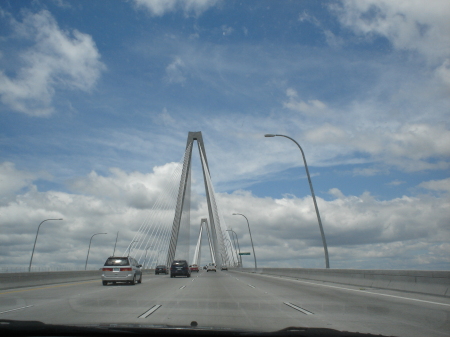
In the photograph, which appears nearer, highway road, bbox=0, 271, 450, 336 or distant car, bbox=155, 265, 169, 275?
highway road, bbox=0, 271, 450, 336

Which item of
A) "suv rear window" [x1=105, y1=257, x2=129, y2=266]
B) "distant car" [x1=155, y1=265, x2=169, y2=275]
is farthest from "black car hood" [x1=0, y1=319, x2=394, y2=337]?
"distant car" [x1=155, y1=265, x2=169, y2=275]

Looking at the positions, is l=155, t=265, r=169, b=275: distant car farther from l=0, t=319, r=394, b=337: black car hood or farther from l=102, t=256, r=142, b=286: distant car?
l=0, t=319, r=394, b=337: black car hood

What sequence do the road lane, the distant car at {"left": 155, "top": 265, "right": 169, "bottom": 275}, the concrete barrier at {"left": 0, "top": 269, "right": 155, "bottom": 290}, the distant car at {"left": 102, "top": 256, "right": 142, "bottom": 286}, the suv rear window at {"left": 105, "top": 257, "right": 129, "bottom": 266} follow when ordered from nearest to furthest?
the road lane
the concrete barrier at {"left": 0, "top": 269, "right": 155, "bottom": 290}
the distant car at {"left": 102, "top": 256, "right": 142, "bottom": 286}
the suv rear window at {"left": 105, "top": 257, "right": 129, "bottom": 266}
the distant car at {"left": 155, "top": 265, "right": 169, "bottom": 275}

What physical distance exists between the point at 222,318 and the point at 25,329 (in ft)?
15.4

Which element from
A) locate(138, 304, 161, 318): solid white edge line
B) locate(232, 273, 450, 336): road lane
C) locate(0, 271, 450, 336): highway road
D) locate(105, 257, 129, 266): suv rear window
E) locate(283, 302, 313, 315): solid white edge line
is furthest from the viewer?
locate(105, 257, 129, 266): suv rear window

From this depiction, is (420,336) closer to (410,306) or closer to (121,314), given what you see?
(410,306)

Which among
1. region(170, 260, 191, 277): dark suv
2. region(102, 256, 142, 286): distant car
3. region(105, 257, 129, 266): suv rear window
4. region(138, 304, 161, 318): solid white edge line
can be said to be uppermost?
region(170, 260, 191, 277): dark suv

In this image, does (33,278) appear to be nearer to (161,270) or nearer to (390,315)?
(390,315)

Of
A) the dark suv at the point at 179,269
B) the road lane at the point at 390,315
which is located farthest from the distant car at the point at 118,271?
the road lane at the point at 390,315

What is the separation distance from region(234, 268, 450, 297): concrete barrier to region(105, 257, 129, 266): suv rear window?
12.1 meters

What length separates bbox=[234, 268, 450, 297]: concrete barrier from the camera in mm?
13353

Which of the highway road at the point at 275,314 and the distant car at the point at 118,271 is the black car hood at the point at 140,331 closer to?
the highway road at the point at 275,314

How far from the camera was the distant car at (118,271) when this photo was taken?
23.7 meters

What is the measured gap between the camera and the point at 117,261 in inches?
955
